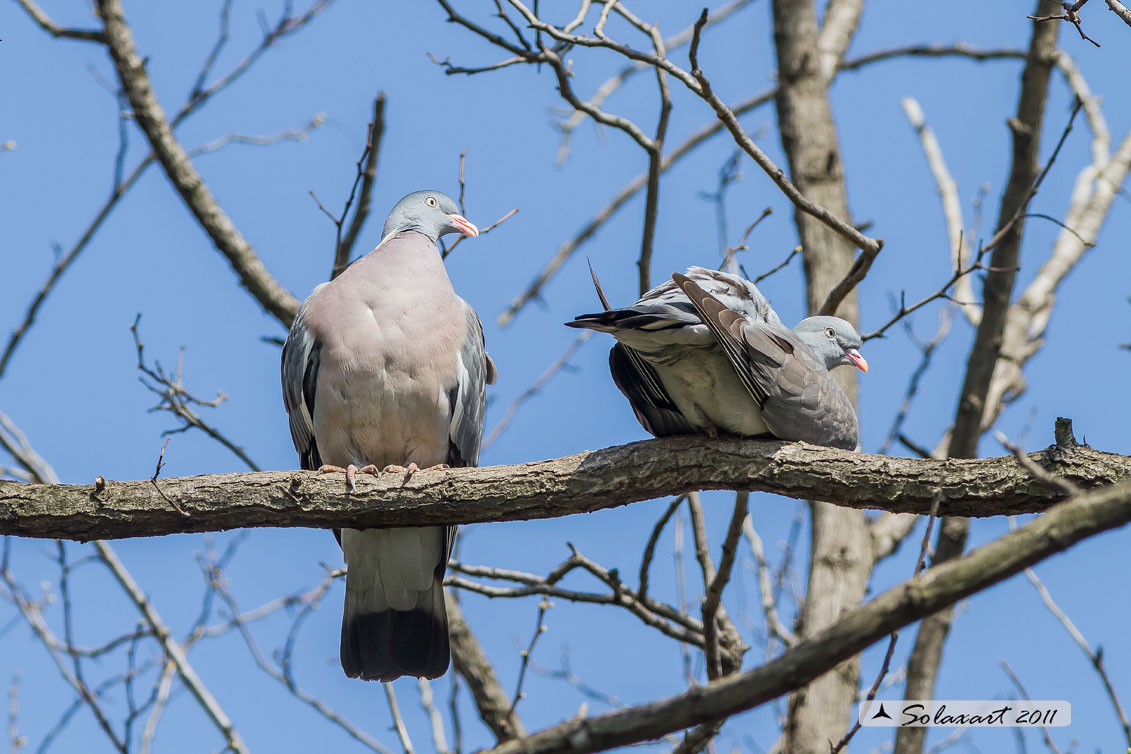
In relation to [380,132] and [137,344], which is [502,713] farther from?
[380,132]

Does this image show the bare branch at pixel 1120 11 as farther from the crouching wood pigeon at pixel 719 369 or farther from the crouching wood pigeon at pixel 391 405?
the crouching wood pigeon at pixel 391 405

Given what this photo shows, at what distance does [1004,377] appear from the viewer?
675 centimetres

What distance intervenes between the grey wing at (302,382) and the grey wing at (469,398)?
0.60 meters

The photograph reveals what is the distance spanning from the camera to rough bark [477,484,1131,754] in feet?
6.28

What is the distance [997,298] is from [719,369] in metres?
2.35

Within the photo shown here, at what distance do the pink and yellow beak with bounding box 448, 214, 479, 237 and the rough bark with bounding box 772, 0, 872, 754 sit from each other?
5.62 feet

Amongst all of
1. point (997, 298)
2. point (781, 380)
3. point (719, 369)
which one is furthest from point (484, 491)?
point (997, 298)

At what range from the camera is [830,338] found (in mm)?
4766

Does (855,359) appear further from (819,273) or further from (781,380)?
(819,273)

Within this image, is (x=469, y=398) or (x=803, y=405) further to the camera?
(x=469, y=398)

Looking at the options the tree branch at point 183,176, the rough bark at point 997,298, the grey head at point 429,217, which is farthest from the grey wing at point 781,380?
the tree branch at point 183,176

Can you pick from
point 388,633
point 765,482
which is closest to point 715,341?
point 765,482

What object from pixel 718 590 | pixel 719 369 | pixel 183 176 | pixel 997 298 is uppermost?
pixel 183 176

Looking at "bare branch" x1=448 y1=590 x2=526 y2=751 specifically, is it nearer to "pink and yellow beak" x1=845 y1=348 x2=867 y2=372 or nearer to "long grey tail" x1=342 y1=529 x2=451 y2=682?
"long grey tail" x1=342 y1=529 x2=451 y2=682
